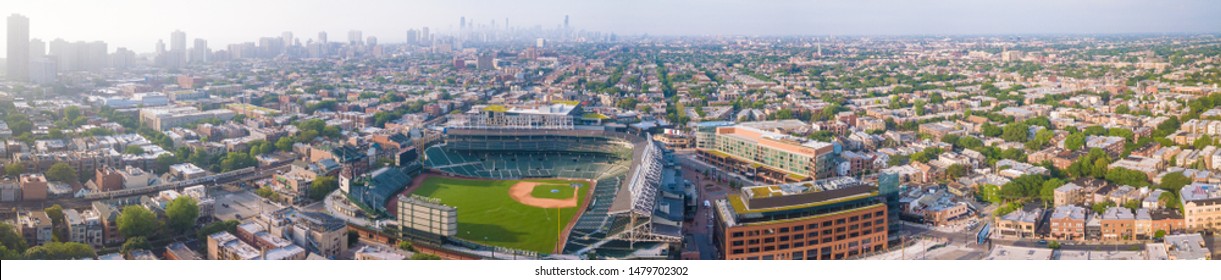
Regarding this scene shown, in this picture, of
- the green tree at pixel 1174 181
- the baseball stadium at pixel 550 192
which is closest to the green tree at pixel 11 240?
the baseball stadium at pixel 550 192

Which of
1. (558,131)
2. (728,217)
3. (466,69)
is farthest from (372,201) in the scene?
(466,69)

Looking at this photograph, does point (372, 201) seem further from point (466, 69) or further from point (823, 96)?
point (466, 69)

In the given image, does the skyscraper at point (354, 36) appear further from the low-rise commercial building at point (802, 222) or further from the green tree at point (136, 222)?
the low-rise commercial building at point (802, 222)

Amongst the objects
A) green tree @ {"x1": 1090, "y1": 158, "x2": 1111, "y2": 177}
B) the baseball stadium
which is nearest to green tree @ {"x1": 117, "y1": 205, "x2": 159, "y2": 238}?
the baseball stadium

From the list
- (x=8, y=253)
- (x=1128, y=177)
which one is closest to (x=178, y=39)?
(x=8, y=253)

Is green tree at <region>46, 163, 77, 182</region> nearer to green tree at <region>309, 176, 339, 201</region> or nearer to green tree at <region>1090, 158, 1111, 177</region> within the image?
green tree at <region>309, 176, 339, 201</region>

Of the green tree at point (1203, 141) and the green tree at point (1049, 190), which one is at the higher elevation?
the green tree at point (1203, 141)
